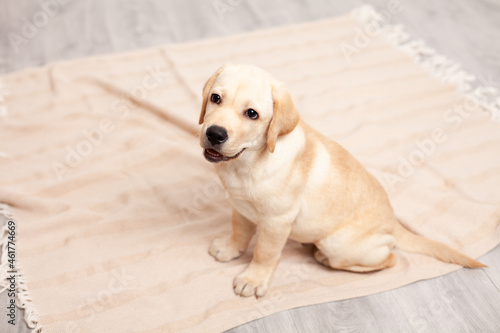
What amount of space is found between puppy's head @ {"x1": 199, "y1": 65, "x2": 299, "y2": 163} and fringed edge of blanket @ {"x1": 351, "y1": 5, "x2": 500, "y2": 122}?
7.46 feet

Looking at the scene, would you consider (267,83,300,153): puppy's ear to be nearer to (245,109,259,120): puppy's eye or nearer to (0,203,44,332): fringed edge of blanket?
(245,109,259,120): puppy's eye

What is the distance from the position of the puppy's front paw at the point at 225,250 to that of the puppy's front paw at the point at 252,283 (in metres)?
0.16

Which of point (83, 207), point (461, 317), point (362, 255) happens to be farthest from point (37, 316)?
point (461, 317)

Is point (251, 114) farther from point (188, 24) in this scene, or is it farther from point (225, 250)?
point (188, 24)

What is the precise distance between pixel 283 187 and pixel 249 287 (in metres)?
0.59

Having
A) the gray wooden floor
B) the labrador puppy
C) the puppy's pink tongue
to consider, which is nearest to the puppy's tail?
the labrador puppy

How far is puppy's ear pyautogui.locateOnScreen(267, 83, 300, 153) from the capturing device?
167 centimetres

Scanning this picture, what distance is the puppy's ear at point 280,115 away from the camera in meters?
1.67

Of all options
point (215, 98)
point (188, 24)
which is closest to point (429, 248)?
point (215, 98)

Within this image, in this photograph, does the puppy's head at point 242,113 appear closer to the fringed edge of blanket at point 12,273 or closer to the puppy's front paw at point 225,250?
the puppy's front paw at point 225,250

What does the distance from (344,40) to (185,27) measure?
1465 millimetres

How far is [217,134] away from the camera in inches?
63.2

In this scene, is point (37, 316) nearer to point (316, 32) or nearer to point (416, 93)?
point (416, 93)

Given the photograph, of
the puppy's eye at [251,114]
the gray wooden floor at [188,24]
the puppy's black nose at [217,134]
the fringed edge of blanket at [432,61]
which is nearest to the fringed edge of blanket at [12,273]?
the puppy's black nose at [217,134]
